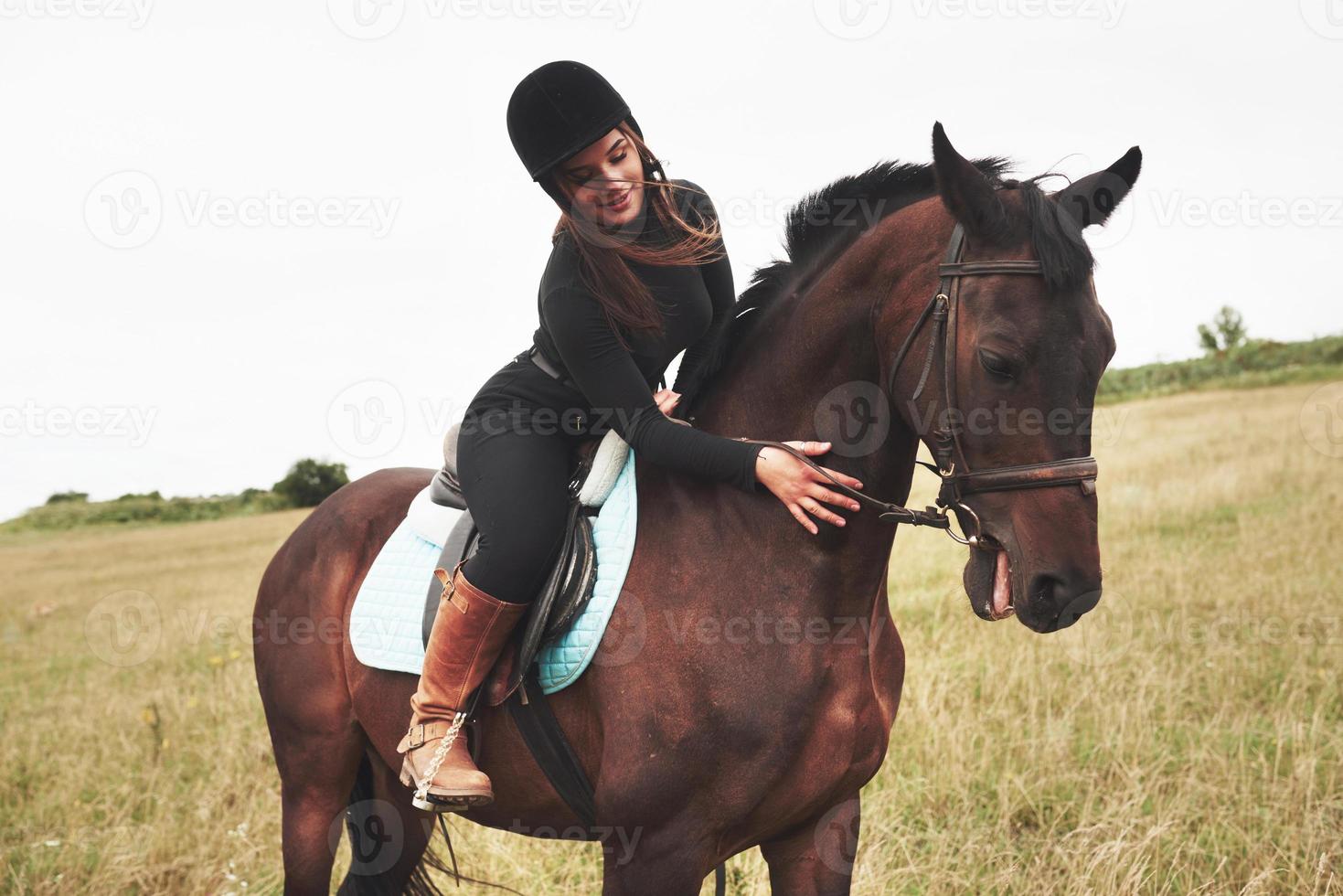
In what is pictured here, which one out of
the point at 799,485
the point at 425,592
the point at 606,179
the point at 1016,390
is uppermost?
the point at 606,179

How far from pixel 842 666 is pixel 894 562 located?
967 centimetres

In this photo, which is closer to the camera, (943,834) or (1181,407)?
(943,834)

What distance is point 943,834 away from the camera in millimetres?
4848

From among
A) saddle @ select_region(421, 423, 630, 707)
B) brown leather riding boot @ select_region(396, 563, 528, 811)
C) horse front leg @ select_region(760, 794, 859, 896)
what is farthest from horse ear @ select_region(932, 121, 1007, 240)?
horse front leg @ select_region(760, 794, 859, 896)

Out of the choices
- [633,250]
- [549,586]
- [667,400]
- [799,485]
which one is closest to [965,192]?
[799,485]

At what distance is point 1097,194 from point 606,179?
1.47m

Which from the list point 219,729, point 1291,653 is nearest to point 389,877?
point 219,729

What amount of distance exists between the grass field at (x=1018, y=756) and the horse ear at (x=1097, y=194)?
3065 millimetres

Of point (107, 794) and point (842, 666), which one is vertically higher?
point (842, 666)

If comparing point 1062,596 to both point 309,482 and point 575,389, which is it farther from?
point 309,482

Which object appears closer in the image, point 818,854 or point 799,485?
point 799,485

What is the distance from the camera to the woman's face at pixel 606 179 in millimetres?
2906

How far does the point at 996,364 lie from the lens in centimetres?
231

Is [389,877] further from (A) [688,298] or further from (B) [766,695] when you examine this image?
(A) [688,298]
